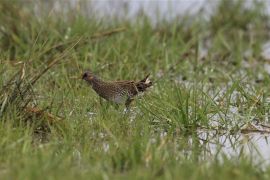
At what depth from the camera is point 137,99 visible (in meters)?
6.76

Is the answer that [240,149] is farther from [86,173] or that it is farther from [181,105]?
[86,173]

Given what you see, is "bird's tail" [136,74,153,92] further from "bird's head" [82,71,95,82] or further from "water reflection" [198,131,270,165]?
"water reflection" [198,131,270,165]

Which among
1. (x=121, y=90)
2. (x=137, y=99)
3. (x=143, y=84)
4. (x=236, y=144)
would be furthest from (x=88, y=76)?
(x=236, y=144)

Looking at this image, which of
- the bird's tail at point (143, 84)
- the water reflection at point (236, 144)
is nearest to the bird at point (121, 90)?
the bird's tail at point (143, 84)

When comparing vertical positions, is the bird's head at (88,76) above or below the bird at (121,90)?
above

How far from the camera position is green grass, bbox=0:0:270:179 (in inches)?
199

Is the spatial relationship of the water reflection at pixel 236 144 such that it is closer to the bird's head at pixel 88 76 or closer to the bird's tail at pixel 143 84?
A: the bird's tail at pixel 143 84

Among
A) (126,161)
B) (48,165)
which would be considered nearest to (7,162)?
(48,165)

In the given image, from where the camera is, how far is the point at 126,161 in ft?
17.0

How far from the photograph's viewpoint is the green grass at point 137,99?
199 inches

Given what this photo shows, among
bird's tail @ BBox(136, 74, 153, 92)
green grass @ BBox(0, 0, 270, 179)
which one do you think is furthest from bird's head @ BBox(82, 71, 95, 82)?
bird's tail @ BBox(136, 74, 153, 92)

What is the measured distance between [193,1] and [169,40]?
2938 mm

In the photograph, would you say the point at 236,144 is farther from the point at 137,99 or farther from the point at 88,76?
the point at 88,76

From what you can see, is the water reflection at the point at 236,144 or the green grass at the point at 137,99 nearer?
the green grass at the point at 137,99
